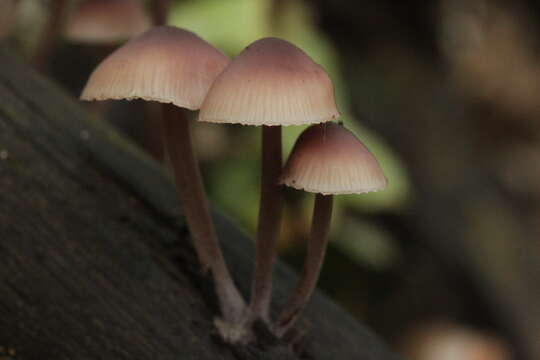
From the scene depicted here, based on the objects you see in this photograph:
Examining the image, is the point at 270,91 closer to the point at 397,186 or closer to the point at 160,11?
the point at 160,11

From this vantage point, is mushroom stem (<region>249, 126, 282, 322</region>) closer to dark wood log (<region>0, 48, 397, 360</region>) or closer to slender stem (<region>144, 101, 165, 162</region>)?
dark wood log (<region>0, 48, 397, 360</region>)

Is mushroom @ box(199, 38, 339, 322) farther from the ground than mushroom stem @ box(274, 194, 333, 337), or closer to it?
farther from the ground

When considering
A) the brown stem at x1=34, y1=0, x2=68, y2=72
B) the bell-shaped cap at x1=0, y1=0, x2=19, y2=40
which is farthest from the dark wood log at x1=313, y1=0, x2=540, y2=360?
the bell-shaped cap at x1=0, y1=0, x2=19, y2=40

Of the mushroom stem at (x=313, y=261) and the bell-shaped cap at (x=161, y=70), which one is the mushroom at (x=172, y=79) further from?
the mushroom stem at (x=313, y=261)

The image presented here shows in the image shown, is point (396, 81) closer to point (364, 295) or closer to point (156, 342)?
point (364, 295)

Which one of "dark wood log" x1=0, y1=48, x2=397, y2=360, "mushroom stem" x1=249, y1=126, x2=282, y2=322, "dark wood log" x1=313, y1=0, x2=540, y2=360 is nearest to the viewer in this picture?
"mushroom stem" x1=249, y1=126, x2=282, y2=322

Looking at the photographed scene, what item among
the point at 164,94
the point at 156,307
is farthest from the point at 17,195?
the point at 164,94
